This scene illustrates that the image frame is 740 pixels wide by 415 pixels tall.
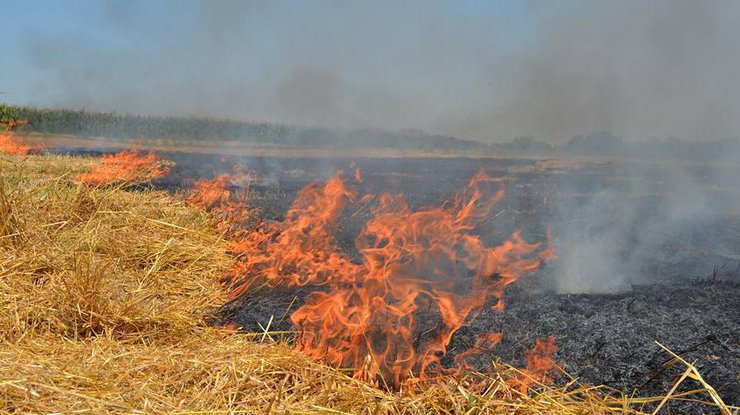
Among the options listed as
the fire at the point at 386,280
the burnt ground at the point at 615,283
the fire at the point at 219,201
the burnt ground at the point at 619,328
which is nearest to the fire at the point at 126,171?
the burnt ground at the point at 615,283

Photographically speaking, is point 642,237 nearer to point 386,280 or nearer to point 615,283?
point 615,283

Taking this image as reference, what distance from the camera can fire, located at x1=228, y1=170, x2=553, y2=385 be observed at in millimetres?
3729

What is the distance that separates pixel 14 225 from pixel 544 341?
4.84 m

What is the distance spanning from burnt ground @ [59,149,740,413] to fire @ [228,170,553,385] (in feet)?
0.69

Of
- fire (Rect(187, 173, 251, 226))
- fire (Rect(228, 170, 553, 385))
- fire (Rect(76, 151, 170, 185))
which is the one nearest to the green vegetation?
fire (Rect(76, 151, 170, 185))

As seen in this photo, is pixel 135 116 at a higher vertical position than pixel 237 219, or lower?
higher

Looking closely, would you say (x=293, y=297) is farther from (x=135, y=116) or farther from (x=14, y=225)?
(x=135, y=116)

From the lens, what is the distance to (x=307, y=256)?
5.48m

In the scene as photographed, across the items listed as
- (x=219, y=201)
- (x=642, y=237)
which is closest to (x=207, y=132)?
(x=219, y=201)

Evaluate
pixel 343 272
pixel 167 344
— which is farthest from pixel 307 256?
pixel 167 344

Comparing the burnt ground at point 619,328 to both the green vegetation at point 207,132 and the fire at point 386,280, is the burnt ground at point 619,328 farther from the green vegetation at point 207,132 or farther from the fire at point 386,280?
the green vegetation at point 207,132

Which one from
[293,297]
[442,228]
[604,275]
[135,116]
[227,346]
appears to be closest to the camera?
[227,346]

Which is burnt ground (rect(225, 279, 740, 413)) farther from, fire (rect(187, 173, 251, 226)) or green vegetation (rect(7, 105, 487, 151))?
green vegetation (rect(7, 105, 487, 151))

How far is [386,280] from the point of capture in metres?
4.62
